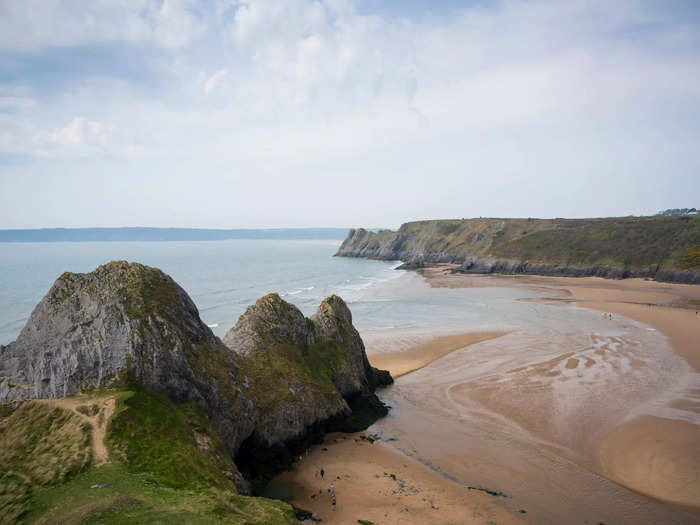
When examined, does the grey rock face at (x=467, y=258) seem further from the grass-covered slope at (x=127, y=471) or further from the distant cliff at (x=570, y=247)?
the grass-covered slope at (x=127, y=471)

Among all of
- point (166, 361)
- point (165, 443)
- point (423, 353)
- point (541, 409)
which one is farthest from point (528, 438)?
point (166, 361)

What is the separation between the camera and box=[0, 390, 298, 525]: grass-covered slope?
12.0 m

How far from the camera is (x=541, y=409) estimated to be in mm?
28250

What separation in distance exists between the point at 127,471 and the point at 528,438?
824 inches

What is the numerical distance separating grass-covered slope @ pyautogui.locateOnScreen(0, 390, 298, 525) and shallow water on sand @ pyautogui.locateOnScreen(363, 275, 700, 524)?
11663 mm

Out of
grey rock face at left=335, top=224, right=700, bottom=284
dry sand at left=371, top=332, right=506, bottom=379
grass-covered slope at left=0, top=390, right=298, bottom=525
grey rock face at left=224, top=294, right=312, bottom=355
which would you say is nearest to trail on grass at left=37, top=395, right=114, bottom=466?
grass-covered slope at left=0, top=390, right=298, bottom=525

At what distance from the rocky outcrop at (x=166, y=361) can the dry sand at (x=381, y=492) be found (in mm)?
1923

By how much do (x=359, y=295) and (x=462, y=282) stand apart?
29197 mm

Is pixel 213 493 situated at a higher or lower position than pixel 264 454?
higher

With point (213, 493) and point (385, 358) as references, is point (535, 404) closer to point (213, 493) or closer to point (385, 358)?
point (385, 358)

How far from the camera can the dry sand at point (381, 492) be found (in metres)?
17.1

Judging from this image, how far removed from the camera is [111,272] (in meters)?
20.1

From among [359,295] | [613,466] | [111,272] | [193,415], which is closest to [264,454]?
[193,415]

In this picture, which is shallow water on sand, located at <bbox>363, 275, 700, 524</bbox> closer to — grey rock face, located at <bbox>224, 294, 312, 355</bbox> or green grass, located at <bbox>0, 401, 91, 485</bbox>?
grey rock face, located at <bbox>224, 294, 312, 355</bbox>
